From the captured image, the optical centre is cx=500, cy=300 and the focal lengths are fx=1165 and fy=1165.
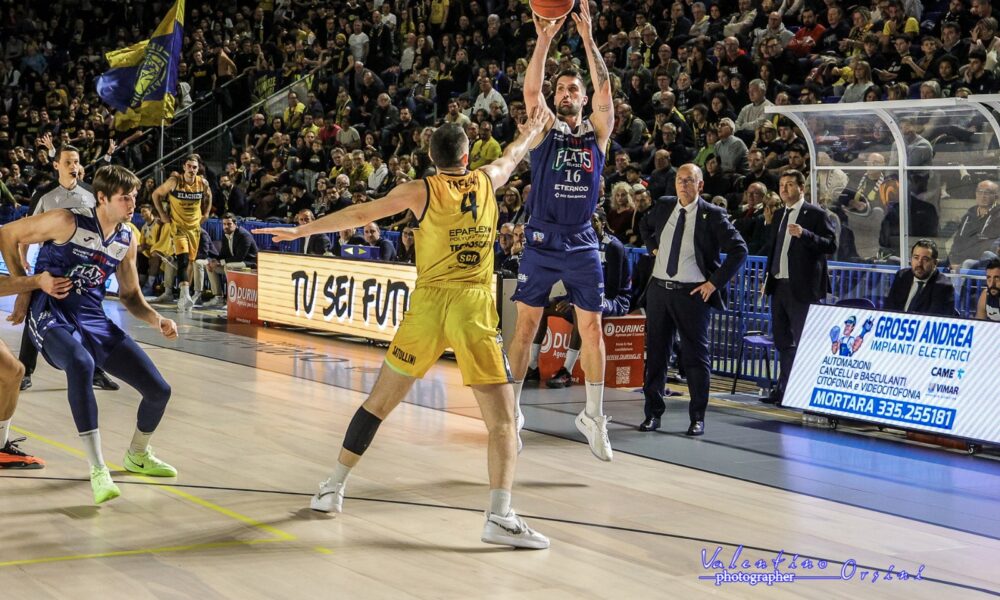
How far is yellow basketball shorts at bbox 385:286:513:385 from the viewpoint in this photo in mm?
5777

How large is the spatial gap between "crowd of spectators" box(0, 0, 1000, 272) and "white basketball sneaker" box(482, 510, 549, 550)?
6737 mm

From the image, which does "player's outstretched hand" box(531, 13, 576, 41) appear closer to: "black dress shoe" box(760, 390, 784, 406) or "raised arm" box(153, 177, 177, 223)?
"black dress shoe" box(760, 390, 784, 406)

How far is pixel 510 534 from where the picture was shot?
18.9 feet

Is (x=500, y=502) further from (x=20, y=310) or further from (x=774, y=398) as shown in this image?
(x=774, y=398)

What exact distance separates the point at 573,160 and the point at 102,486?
3.65 metres

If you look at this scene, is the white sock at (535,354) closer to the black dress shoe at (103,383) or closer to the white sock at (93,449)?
the black dress shoe at (103,383)

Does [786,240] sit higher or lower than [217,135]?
lower

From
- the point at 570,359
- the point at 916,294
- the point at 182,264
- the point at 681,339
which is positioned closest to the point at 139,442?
the point at 681,339

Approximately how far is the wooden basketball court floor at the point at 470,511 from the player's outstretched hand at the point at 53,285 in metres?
1.17

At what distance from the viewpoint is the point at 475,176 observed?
19.8ft

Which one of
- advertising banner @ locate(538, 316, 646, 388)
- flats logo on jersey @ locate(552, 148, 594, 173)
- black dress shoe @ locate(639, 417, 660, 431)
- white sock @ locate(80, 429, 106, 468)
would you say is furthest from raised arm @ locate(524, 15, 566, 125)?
advertising banner @ locate(538, 316, 646, 388)

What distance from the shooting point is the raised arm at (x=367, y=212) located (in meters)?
5.78

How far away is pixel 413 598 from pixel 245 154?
62.7 feet

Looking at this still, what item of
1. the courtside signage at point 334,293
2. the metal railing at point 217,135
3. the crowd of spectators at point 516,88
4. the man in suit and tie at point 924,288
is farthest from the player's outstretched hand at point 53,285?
the metal railing at point 217,135
